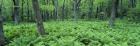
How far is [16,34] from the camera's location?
51.6ft

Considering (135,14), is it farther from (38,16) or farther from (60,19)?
(38,16)

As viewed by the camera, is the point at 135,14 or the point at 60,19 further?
the point at 60,19

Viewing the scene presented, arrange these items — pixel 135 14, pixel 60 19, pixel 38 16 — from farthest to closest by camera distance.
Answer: pixel 60 19, pixel 135 14, pixel 38 16

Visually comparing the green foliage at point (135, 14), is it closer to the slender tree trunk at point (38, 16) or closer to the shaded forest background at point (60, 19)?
the shaded forest background at point (60, 19)

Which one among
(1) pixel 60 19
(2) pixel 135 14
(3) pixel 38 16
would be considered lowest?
(1) pixel 60 19

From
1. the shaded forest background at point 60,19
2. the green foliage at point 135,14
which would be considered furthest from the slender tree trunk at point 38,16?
the green foliage at point 135,14

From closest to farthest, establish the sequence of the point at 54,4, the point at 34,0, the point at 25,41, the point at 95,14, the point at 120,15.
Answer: the point at 25,41 < the point at 34,0 < the point at 120,15 < the point at 54,4 < the point at 95,14

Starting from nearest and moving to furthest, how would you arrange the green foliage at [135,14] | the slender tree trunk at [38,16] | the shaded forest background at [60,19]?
the shaded forest background at [60,19] → the slender tree trunk at [38,16] → the green foliage at [135,14]

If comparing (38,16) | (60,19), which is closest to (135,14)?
(60,19)

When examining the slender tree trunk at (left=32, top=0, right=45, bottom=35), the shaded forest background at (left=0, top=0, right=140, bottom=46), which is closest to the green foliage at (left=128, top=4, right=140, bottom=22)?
the shaded forest background at (left=0, top=0, right=140, bottom=46)

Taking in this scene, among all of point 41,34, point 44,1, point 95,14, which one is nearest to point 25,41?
point 41,34

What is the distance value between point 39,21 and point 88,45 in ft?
13.2

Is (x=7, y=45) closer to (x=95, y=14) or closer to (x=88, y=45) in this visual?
(x=88, y=45)

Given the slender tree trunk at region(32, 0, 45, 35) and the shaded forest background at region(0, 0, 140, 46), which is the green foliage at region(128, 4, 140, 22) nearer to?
the shaded forest background at region(0, 0, 140, 46)
